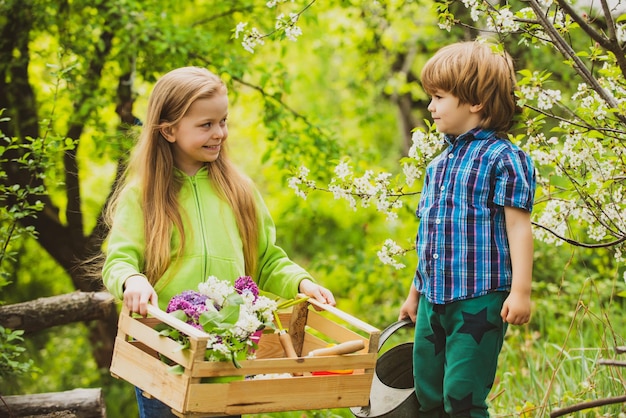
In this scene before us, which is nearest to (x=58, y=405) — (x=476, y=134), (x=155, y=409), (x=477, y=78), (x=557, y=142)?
(x=155, y=409)

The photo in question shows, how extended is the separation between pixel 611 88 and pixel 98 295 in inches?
101

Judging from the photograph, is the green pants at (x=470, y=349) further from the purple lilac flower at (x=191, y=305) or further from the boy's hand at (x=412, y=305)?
the purple lilac flower at (x=191, y=305)

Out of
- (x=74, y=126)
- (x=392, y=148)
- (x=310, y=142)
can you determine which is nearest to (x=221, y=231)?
(x=310, y=142)

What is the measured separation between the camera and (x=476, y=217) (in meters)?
2.48

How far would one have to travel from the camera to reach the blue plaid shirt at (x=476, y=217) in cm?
244

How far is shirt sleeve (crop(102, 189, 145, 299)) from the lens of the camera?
91.7 inches

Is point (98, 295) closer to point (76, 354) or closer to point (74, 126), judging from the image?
Answer: point (74, 126)

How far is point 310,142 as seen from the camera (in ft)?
15.5

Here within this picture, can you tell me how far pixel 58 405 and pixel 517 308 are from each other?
2.06 metres

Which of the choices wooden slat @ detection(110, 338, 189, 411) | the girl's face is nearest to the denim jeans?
wooden slat @ detection(110, 338, 189, 411)

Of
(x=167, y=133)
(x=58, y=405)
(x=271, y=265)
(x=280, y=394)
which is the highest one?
(x=167, y=133)

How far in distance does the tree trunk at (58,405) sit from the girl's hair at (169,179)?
3.61 ft

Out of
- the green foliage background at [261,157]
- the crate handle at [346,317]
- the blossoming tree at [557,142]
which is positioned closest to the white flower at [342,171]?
the blossoming tree at [557,142]

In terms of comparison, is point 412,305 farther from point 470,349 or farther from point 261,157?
point 261,157
